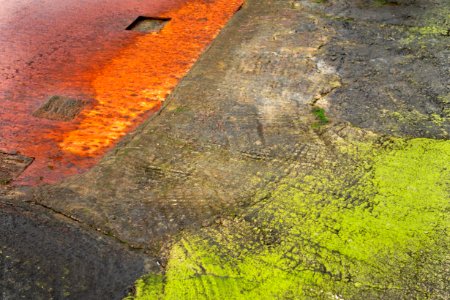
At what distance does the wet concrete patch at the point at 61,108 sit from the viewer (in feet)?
8.39

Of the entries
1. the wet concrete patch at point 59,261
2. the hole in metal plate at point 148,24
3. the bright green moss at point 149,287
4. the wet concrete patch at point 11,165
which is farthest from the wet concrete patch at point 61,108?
the bright green moss at point 149,287

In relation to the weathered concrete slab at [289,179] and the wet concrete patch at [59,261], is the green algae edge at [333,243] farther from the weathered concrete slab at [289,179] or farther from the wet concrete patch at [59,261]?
the wet concrete patch at [59,261]

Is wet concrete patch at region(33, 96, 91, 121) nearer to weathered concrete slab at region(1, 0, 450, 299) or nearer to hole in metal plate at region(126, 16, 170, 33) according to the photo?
weathered concrete slab at region(1, 0, 450, 299)

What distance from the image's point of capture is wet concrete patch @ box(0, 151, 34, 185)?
2156 millimetres

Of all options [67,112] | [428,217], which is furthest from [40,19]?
[428,217]

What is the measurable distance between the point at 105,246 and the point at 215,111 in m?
0.98

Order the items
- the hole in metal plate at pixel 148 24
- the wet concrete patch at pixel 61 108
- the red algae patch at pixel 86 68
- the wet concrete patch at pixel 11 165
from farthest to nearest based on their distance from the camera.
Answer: the hole in metal plate at pixel 148 24, the wet concrete patch at pixel 61 108, the red algae patch at pixel 86 68, the wet concrete patch at pixel 11 165

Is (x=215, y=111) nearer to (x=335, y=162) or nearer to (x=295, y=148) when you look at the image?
(x=295, y=148)

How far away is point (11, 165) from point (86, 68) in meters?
0.94

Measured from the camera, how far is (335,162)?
2184 millimetres

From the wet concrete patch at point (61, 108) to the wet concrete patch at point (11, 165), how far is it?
34 cm

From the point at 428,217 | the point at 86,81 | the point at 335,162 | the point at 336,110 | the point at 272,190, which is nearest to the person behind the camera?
the point at 428,217

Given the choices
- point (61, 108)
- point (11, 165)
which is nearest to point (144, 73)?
point (61, 108)

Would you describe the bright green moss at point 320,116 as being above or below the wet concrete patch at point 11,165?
below
